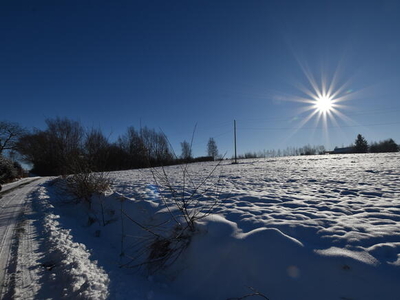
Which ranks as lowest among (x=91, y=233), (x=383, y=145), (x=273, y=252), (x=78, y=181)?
(x=91, y=233)

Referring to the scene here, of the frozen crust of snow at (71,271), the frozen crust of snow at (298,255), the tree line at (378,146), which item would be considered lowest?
the frozen crust of snow at (71,271)

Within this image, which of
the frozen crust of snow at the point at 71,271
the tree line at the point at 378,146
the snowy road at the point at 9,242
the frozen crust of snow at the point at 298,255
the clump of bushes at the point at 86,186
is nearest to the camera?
the frozen crust of snow at the point at 298,255

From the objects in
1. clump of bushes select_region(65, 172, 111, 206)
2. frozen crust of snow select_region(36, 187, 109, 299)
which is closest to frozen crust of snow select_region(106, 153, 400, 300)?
frozen crust of snow select_region(36, 187, 109, 299)

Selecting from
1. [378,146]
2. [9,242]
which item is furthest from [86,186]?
[378,146]

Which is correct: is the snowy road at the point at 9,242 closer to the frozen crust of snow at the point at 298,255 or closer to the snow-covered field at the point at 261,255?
the snow-covered field at the point at 261,255

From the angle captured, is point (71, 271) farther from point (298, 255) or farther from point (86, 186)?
point (86, 186)

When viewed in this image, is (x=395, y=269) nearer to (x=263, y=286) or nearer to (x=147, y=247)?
(x=263, y=286)

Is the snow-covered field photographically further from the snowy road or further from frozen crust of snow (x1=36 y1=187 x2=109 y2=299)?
the snowy road

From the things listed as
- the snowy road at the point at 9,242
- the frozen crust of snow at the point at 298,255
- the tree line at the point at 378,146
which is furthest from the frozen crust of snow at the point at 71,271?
the tree line at the point at 378,146

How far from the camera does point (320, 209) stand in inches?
130

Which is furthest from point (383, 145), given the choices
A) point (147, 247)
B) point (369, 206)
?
Answer: point (147, 247)

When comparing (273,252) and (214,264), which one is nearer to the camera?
(273,252)

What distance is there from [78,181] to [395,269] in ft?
22.9

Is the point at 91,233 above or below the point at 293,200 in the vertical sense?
below
